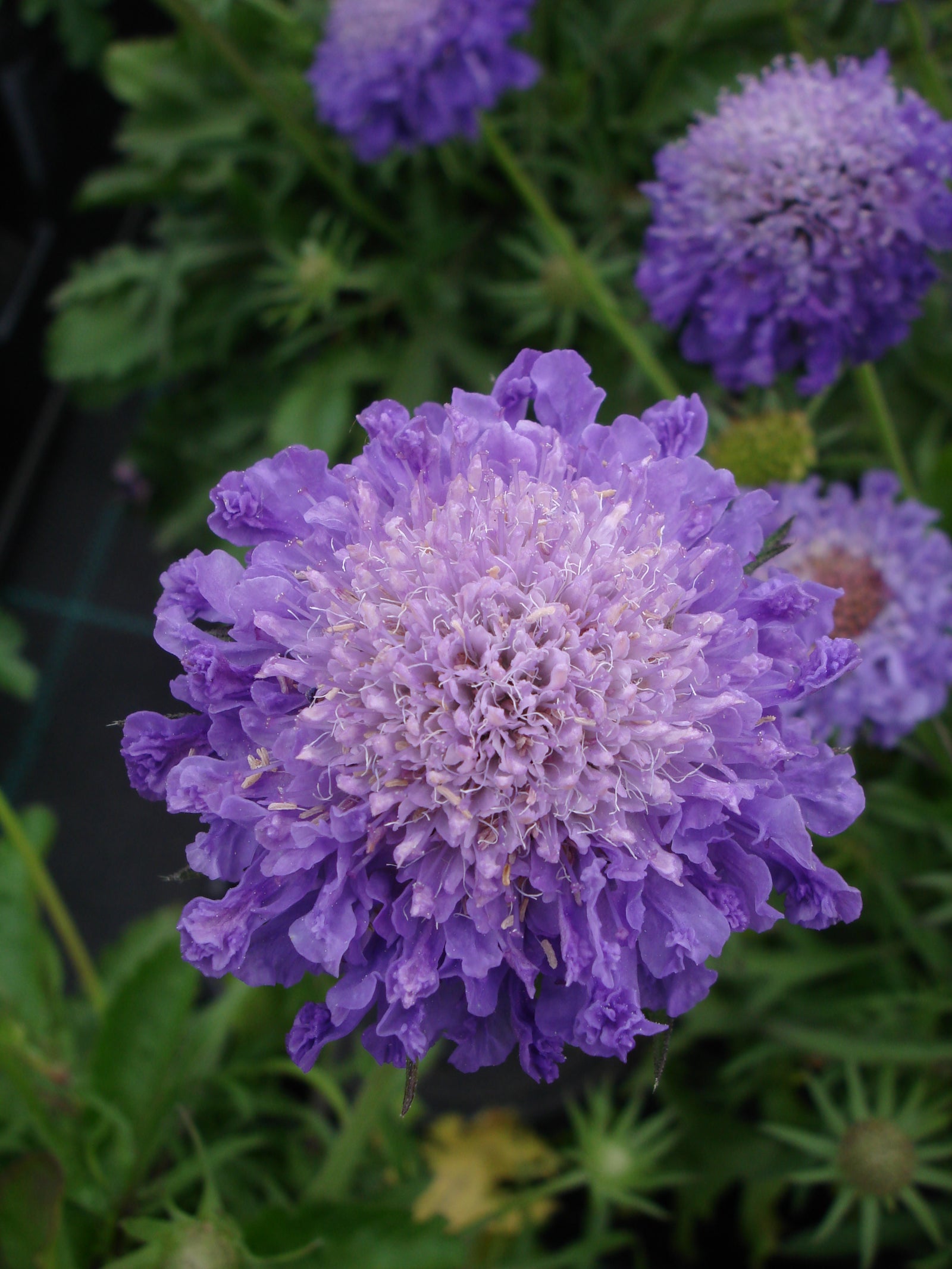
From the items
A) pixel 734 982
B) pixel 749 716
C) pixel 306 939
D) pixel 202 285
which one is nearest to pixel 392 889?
pixel 306 939

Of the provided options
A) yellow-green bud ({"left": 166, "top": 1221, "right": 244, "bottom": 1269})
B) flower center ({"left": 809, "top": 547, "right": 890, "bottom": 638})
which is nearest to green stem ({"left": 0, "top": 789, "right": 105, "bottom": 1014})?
yellow-green bud ({"left": 166, "top": 1221, "right": 244, "bottom": 1269})

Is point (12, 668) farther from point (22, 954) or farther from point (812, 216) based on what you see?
point (812, 216)

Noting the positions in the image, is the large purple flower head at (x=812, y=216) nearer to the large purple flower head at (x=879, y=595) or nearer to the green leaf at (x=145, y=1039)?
the large purple flower head at (x=879, y=595)

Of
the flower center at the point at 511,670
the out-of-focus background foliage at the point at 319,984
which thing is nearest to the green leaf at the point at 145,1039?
the out-of-focus background foliage at the point at 319,984

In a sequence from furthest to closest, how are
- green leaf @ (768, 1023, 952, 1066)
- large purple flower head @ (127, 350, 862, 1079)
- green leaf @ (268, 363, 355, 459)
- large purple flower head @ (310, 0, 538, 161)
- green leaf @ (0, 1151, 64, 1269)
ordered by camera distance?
green leaf @ (268, 363, 355, 459), large purple flower head @ (310, 0, 538, 161), green leaf @ (768, 1023, 952, 1066), green leaf @ (0, 1151, 64, 1269), large purple flower head @ (127, 350, 862, 1079)

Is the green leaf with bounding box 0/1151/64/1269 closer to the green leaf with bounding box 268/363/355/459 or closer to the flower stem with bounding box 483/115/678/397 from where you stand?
the flower stem with bounding box 483/115/678/397

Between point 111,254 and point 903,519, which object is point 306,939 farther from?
point 111,254

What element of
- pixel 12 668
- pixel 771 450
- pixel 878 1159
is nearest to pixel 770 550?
pixel 771 450
